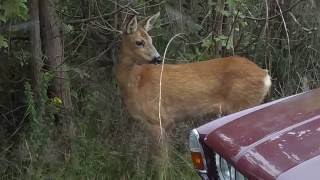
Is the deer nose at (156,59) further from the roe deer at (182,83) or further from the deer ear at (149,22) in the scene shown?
the deer ear at (149,22)

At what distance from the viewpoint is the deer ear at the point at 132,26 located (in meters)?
7.61

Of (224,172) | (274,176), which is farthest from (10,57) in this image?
(274,176)

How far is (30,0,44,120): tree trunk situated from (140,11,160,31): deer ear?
1145mm

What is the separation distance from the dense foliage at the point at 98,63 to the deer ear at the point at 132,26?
0.37 ft

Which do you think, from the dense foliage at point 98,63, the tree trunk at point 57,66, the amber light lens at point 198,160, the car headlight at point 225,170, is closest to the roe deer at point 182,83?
the dense foliage at point 98,63

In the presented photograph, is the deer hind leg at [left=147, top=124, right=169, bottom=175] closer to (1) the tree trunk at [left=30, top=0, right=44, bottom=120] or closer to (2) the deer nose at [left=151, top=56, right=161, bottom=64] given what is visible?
(2) the deer nose at [left=151, top=56, right=161, bottom=64]

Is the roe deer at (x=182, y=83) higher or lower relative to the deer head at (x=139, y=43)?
lower

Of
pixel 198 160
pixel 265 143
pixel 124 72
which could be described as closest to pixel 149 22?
pixel 124 72

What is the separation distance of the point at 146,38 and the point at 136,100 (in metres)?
0.66

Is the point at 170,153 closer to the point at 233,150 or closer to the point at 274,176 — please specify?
the point at 233,150

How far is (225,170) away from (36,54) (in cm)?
371

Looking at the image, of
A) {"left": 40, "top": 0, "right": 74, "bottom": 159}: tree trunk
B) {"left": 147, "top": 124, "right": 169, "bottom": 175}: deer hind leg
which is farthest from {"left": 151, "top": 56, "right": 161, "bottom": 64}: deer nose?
{"left": 40, "top": 0, "right": 74, "bottom": 159}: tree trunk

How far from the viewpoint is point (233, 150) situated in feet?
12.1

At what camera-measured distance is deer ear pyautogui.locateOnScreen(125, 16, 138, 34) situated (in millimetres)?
7607
